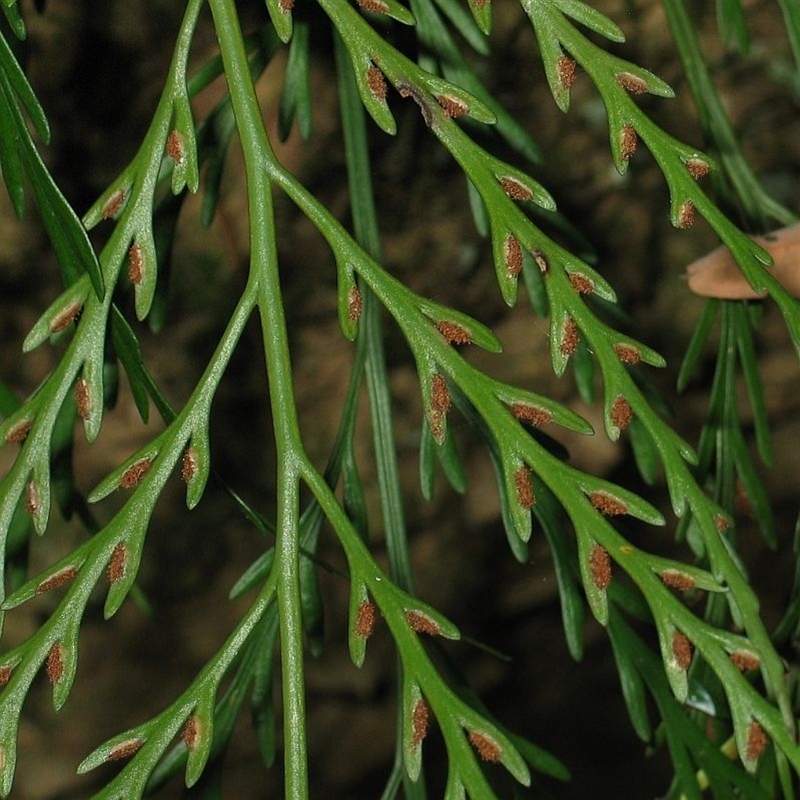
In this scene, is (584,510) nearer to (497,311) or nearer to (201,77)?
(201,77)

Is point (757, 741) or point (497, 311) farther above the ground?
point (757, 741)

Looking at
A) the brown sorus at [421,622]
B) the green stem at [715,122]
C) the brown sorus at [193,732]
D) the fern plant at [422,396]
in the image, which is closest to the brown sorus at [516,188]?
the fern plant at [422,396]

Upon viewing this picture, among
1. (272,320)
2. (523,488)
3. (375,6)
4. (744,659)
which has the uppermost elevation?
(375,6)

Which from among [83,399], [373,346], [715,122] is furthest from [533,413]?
[715,122]

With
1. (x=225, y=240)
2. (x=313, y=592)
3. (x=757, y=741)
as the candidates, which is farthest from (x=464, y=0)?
(x=757, y=741)

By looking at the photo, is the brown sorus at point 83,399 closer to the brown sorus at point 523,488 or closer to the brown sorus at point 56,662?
the brown sorus at point 56,662

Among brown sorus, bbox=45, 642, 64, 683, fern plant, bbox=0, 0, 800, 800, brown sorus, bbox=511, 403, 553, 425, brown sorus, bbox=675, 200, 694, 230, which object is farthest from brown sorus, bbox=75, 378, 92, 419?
brown sorus, bbox=675, 200, 694, 230

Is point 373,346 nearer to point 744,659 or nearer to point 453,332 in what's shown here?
point 453,332
